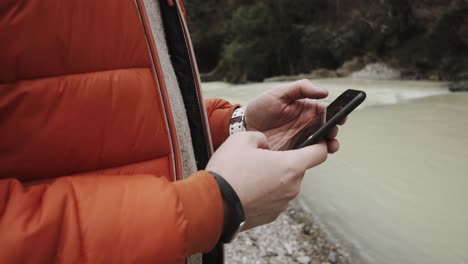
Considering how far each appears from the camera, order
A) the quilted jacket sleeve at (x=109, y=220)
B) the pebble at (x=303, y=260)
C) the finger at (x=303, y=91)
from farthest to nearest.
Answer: the pebble at (x=303, y=260), the finger at (x=303, y=91), the quilted jacket sleeve at (x=109, y=220)

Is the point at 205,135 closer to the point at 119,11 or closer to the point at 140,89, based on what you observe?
the point at 140,89

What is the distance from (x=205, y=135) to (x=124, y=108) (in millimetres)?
237

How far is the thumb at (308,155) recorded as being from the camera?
58 centimetres

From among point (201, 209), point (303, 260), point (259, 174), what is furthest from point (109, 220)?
point (303, 260)

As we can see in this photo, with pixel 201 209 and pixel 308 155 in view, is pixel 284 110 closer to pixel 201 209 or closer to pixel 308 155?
pixel 308 155

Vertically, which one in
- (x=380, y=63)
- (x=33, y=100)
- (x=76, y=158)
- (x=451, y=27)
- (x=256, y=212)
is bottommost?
(x=380, y=63)

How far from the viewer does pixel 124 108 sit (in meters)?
0.66

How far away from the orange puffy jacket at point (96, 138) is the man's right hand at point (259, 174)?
0.05 m

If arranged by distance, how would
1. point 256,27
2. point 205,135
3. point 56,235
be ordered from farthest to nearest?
1. point 256,27
2. point 205,135
3. point 56,235

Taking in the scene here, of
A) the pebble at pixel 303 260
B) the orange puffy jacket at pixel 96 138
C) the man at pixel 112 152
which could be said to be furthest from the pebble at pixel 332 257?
the orange puffy jacket at pixel 96 138

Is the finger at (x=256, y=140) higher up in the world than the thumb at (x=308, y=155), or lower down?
higher up

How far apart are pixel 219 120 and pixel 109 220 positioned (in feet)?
1.97

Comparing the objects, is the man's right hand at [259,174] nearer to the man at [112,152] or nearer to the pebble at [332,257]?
the man at [112,152]

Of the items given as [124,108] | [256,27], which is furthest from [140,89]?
[256,27]
